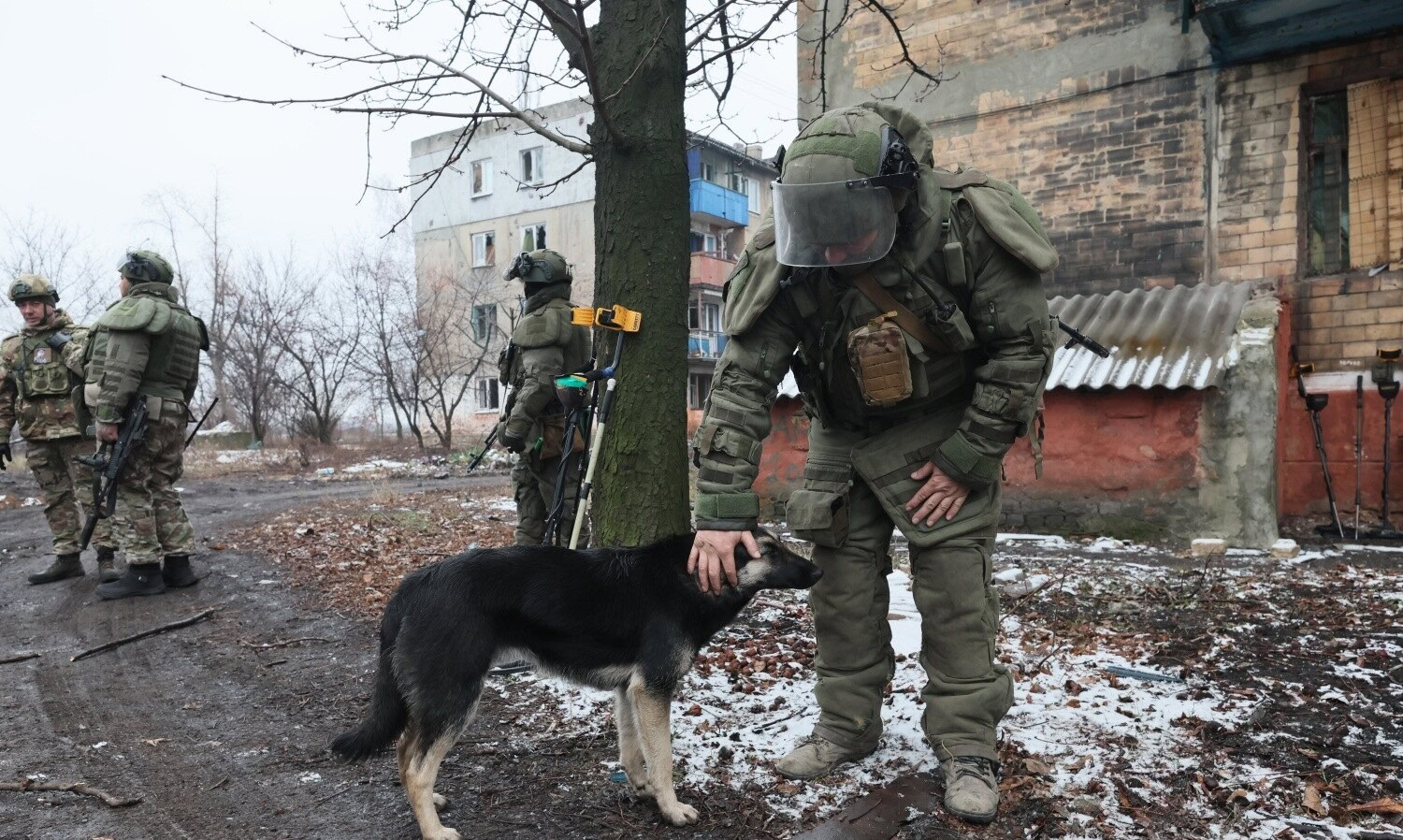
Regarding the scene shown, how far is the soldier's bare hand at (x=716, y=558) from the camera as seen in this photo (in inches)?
109

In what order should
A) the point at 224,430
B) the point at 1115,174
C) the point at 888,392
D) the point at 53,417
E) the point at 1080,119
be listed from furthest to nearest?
the point at 224,430 → the point at 1080,119 → the point at 1115,174 → the point at 53,417 → the point at 888,392

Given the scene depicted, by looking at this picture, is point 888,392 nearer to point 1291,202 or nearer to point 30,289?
point 30,289

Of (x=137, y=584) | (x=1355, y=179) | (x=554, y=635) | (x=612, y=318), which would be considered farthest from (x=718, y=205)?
(x=554, y=635)

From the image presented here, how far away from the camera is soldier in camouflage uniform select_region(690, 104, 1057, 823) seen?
275 centimetres

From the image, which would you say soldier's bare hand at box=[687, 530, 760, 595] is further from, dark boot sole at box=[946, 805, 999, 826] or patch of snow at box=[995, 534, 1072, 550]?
patch of snow at box=[995, 534, 1072, 550]

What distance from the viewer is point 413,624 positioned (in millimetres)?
2594

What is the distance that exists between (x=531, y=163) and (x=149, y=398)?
92.7ft

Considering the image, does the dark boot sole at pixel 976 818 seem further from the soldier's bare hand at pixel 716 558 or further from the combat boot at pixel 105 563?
the combat boot at pixel 105 563

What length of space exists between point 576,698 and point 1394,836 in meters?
2.90

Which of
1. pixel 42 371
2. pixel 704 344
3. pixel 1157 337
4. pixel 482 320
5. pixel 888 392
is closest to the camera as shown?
pixel 888 392

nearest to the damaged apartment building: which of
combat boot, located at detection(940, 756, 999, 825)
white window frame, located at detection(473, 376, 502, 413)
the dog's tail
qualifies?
combat boot, located at detection(940, 756, 999, 825)

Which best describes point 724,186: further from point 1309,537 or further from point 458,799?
point 458,799

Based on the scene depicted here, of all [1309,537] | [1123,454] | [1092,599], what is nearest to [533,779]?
[1092,599]

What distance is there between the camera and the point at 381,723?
2596 millimetres
